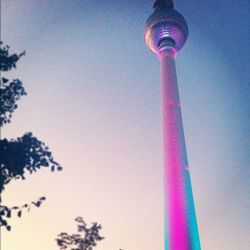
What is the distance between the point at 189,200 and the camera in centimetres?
3422

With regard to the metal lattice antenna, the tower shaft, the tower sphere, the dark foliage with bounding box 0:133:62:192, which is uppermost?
the metal lattice antenna

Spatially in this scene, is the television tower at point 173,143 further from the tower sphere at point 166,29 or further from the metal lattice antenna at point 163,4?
the metal lattice antenna at point 163,4

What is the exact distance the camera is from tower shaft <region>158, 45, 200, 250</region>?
31938 millimetres

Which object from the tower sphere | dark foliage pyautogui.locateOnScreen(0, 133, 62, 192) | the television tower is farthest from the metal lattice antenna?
dark foliage pyautogui.locateOnScreen(0, 133, 62, 192)

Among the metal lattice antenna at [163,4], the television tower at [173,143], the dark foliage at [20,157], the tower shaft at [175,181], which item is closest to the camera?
the dark foliage at [20,157]

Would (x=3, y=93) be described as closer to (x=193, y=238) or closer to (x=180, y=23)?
(x=193, y=238)

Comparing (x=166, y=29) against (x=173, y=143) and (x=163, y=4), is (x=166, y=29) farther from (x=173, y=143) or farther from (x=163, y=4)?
(x=173, y=143)

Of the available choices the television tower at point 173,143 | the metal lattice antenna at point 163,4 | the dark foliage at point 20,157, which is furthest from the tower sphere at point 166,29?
the dark foliage at point 20,157

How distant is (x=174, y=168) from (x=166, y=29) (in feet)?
75.3

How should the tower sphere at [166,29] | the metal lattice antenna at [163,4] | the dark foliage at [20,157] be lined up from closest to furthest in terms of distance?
the dark foliage at [20,157] < the tower sphere at [166,29] < the metal lattice antenna at [163,4]

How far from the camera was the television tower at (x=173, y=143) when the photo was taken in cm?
3222

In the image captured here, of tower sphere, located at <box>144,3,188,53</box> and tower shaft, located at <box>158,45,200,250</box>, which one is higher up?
tower sphere, located at <box>144,3,188,53</box>

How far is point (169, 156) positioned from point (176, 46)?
20038 mm

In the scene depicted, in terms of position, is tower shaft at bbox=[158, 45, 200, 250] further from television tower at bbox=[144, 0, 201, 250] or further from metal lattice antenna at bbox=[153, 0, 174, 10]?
metal lattice antenna at bbox=[153, 0, 174, 10]
